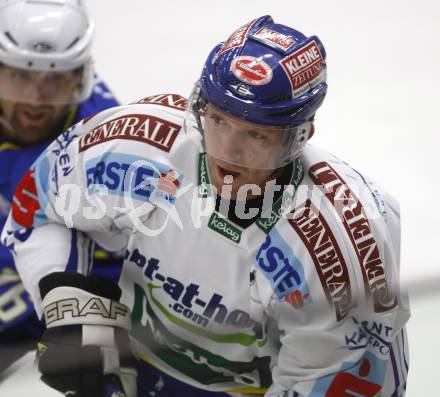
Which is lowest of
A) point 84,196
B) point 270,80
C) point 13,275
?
point 13,275

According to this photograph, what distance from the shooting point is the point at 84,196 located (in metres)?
1.77

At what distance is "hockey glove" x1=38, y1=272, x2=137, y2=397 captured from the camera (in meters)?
1.71

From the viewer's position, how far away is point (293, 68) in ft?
5.23

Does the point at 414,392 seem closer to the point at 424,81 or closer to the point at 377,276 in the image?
the point at 377,276

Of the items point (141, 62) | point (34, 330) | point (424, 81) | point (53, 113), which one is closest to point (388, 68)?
point (424, 81)

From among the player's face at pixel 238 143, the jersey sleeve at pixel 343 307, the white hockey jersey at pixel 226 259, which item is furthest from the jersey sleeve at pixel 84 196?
the jersey sleeve at pixel 343 307

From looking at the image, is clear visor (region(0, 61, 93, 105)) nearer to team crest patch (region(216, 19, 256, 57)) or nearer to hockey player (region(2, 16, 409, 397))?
hockey player (region(2, 16, 409, 397))

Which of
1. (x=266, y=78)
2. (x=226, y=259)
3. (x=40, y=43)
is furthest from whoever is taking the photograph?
(x=40, y=43)

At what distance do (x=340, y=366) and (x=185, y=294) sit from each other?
0.87 ft

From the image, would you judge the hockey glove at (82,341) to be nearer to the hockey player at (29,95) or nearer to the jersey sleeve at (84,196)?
the jersey sleeve at (84,196)

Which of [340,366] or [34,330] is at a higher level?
[340,366]

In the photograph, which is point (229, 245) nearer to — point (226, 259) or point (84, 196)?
point (226, 259)

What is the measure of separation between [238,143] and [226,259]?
0.60ft

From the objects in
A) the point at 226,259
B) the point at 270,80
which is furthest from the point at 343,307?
the point at 270,80
